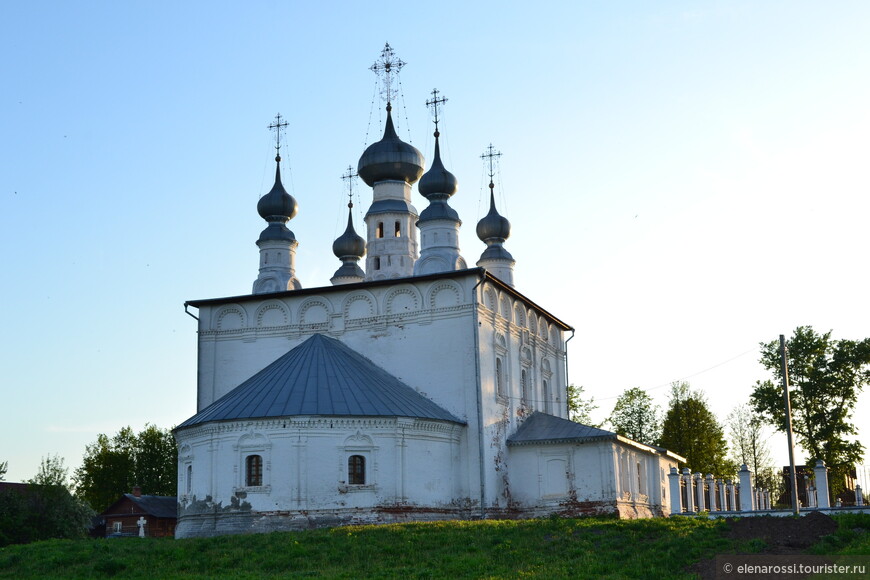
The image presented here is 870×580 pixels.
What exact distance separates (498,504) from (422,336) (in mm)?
4839

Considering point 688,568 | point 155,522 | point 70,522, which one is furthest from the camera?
point 155,522

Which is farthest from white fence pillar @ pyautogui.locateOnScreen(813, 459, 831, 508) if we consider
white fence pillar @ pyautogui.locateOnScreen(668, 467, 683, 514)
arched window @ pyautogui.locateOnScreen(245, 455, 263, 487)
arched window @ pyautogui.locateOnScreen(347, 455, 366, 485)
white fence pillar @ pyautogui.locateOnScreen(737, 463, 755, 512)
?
arched window @ pyautogui.locateOnScreen(245, 455, 263, 487)

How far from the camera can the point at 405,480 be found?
81.7ft

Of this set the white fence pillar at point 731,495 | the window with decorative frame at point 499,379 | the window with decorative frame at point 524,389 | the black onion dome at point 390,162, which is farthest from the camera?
the white fence pillar at point 731,495

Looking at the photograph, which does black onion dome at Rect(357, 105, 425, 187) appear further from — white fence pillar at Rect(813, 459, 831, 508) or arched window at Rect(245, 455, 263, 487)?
white fence pillar at Rect(813, 459, 831, 508)

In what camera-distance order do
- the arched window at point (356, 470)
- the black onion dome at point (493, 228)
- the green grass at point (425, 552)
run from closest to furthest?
the green grass at point (425, 552) < the arched window at point (356, 470) < the black onion dome at point (493, 228)

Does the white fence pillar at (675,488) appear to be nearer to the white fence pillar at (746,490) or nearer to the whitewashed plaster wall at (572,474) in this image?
the whitewashed plaster wall at (572,474)

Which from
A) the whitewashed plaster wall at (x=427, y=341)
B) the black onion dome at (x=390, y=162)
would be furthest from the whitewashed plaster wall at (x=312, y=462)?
the black onion dome at (x=390, y=162)

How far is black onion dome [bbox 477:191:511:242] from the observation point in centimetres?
3800

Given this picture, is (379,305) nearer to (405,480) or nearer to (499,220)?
(405,480)

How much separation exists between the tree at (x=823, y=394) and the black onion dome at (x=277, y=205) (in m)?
17.1

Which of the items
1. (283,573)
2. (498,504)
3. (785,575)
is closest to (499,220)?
(498,504)

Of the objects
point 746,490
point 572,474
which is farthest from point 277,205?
point 746,490

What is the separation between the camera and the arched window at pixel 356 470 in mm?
24484
